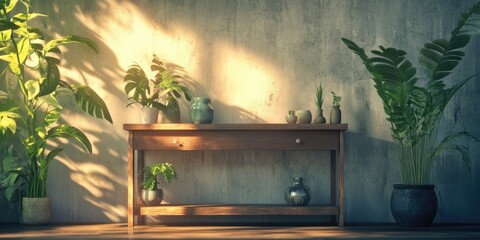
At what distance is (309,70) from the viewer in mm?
6961

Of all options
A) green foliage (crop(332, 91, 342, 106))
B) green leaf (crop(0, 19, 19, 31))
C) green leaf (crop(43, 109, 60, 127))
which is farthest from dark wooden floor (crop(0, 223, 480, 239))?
green leaf (crop(0, 19, 19, 31))

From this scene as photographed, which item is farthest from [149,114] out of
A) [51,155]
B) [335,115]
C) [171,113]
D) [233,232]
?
[335,115]

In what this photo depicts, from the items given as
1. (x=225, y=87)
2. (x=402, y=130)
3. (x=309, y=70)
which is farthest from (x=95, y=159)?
(x=402, y=130)

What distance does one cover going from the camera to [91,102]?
6648mm

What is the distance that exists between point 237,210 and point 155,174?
2.31ft

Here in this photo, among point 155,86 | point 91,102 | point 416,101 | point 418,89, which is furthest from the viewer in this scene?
point 155,86

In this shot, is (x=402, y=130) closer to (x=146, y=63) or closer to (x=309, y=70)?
(x=309, y=70)

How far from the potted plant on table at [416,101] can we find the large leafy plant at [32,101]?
214cm

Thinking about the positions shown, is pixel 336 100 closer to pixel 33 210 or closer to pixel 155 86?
pixel 155 86

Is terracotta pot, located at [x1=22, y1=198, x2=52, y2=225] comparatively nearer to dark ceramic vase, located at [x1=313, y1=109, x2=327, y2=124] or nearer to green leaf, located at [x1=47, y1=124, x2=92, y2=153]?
green leaf, located at [x1=47, y1=124, x2=92, y2=153]

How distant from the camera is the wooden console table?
254 inches

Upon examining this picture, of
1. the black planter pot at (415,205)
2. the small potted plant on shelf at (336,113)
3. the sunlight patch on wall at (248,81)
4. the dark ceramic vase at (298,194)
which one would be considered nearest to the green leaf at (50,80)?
the sunlight patch on wall at (248,81)

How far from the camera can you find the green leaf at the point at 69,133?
6.62 meters

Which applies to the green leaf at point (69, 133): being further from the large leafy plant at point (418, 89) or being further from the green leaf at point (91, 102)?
the large leafy plant at point (418, 89)
